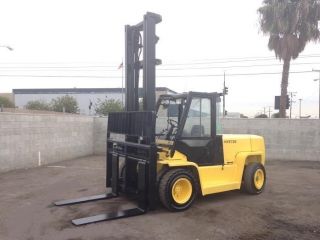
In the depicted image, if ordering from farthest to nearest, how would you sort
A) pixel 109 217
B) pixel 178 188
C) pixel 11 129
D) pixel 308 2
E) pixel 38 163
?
pixel 308 2 → pixel 38 163 → pixel 11 129 → pixel 178 188 → pixel 109 217

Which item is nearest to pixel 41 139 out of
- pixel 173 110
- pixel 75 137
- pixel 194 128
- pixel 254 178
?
pixel 75 137

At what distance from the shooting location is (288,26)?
68.5 feet

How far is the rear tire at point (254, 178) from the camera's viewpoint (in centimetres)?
901

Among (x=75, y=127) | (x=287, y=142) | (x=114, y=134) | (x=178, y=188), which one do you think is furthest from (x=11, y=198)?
(x=287, y=142)

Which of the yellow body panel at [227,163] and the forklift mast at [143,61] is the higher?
the forklift mast at [143,61]

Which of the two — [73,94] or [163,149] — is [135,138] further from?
[73,94]

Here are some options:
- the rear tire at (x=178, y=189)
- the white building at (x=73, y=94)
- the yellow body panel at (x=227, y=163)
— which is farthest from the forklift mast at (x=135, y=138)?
the white building at (x=73, y=94)

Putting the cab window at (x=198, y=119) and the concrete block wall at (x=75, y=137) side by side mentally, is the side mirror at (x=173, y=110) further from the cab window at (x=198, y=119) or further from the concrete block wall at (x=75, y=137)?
the concrete block wall at (x=75, y=137)

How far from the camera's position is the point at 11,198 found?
883 cm

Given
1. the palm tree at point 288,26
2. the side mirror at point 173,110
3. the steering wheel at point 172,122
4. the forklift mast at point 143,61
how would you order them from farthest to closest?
1. the palm tree at point 288,26
2. the side mirror at point 173,110
3. the steering wheel at point 172,122
4. the forklift mast at point 143,61

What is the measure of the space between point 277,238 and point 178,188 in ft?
7.16

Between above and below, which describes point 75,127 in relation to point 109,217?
above

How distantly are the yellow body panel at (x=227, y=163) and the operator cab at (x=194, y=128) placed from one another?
0.17 metres

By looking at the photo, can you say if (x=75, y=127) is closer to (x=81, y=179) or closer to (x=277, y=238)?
(x=81, y=179)
